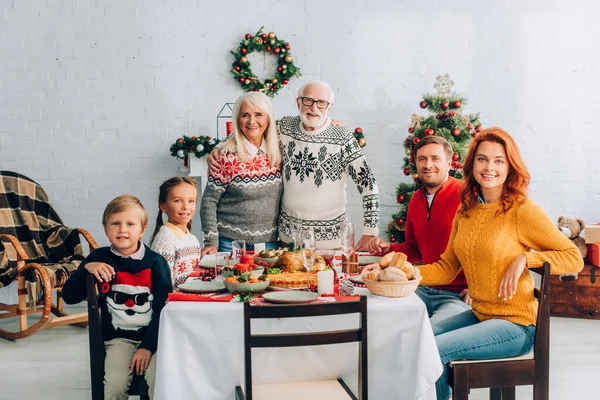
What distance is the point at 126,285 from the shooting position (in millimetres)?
2625

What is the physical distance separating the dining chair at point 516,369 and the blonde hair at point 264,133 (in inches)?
63.8

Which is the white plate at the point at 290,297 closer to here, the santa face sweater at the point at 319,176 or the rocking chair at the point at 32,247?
the santa face sweater at the point at 319,176

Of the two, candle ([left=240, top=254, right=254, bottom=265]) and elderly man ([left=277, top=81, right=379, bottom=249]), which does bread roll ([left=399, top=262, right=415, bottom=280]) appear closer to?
candle ([left=240, top=254, right=254, bottom=265])

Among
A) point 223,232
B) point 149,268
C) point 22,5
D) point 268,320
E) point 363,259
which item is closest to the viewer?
point 268,320

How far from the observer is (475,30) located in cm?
549

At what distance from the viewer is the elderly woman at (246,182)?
11.7ft

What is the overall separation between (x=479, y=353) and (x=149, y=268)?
132 cm

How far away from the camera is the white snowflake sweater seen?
9.86 ft

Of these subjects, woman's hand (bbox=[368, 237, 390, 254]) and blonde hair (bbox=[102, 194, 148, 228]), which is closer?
blonde hair (bbox=[102, 194, 148, 228])

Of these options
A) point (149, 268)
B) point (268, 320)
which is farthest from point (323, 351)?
point (149, 268)

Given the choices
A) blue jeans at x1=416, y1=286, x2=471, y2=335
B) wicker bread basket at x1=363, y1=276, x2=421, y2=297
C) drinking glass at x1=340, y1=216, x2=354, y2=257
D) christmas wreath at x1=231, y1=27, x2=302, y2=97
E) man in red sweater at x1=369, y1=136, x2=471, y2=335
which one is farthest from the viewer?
christmas wreath at x1=231, y1=27, x2=302, y2=97

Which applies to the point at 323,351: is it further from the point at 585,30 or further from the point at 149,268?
the point at 585,30

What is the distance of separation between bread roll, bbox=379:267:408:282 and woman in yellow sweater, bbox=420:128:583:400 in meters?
0.31

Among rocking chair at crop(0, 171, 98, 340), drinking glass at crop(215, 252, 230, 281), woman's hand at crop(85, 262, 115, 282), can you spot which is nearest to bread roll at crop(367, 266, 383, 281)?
drinking glass at crop(215, 252, 230, 281)
